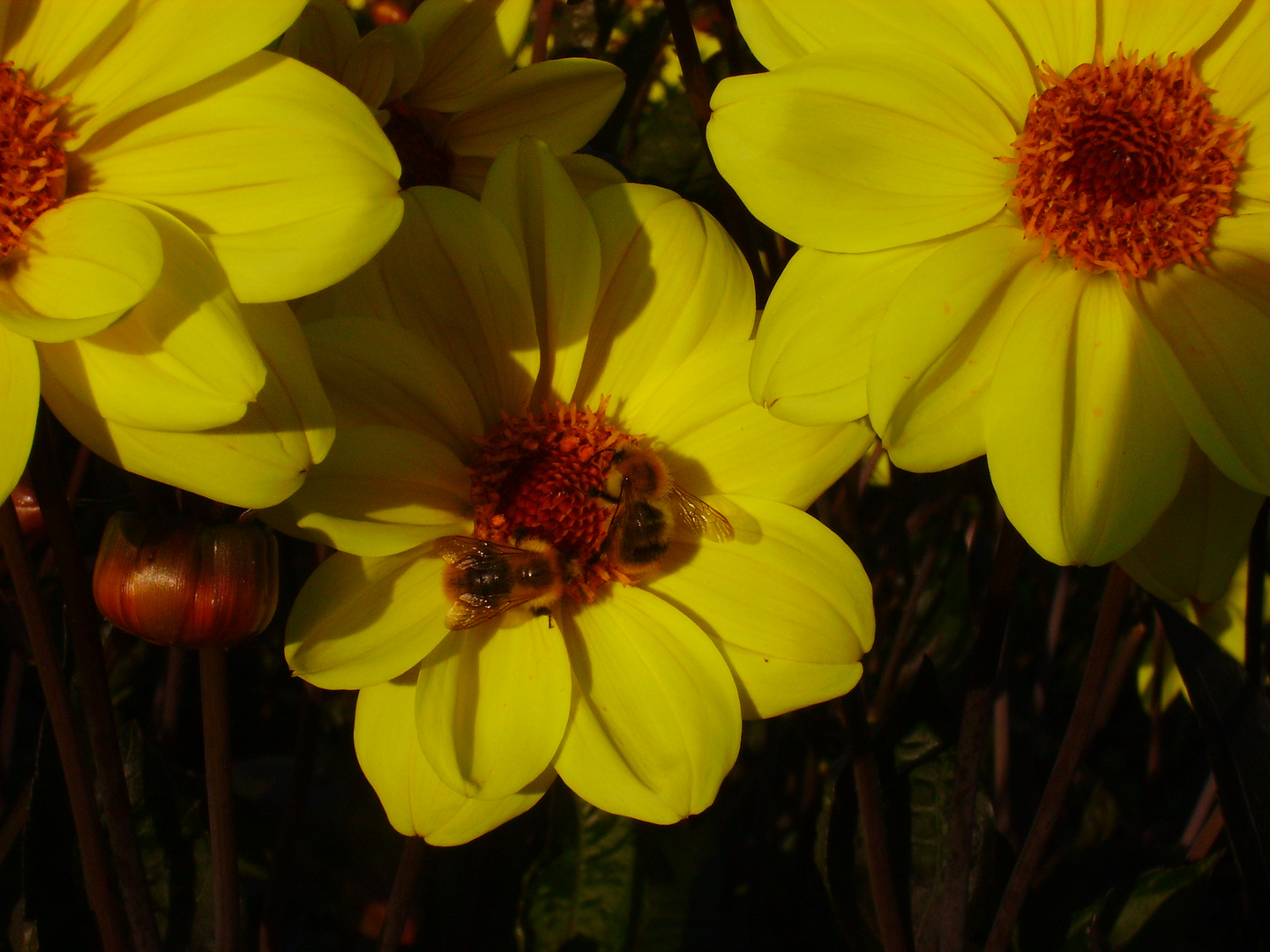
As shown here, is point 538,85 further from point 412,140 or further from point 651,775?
point 651,775

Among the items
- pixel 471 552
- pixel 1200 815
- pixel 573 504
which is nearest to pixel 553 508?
pixel 573 504

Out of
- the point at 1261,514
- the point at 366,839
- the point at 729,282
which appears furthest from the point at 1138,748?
the point at 729,282

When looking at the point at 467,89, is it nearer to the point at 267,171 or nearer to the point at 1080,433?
the point at 267,171

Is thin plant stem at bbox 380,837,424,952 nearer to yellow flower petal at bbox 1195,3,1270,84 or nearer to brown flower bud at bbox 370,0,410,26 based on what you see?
yellow flower petal at bbox 1195,3,1270,84

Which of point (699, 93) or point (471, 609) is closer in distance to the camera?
point (471, 609)

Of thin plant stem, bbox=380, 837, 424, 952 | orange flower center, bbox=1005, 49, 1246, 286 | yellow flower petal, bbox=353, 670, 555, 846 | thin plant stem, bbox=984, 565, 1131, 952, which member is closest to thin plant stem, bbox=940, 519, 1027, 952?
thin plant stem, bbox=984, 565, 1131, 952

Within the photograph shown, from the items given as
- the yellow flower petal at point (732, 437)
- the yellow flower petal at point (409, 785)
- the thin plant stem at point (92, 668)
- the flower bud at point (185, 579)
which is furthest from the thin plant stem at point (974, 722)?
the thin plant stem at point (92, 668)

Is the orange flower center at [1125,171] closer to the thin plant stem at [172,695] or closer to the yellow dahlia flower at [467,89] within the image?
the yellow dahlia flower at [467,89]
